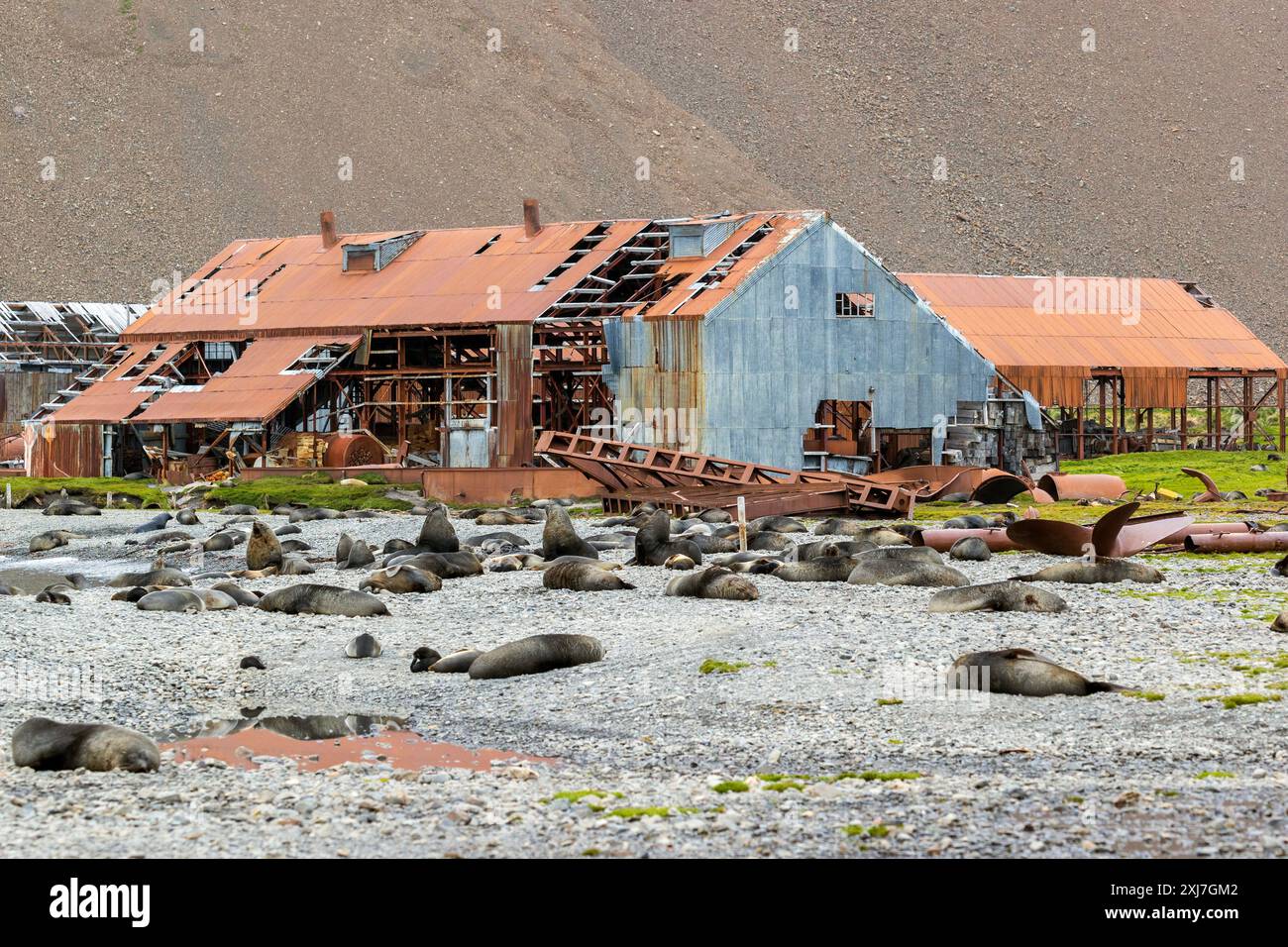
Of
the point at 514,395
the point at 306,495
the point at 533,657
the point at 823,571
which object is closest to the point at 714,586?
the point at 823,571

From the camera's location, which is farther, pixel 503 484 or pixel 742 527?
pixel 503 484

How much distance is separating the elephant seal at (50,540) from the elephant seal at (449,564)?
37.6ft

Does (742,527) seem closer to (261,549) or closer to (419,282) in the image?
(261,549)

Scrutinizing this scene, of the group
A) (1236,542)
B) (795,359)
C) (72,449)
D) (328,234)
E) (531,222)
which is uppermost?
(328,234)

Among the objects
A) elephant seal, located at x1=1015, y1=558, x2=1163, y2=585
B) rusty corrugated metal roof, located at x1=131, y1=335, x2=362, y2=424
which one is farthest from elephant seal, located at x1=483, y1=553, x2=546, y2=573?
rusty corrugated metal roof, located at x1=131, y1=335, x2=362, y2=424

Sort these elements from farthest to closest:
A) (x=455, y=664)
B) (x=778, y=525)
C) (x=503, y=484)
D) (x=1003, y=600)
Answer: (x=503, y=484)
(x=778, y=525)
(x=1003, y=600)
(x=455, y=664)

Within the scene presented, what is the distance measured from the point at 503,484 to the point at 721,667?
28.6 m

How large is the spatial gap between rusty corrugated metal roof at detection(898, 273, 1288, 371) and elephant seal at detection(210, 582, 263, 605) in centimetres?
3771

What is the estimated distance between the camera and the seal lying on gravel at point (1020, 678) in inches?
505

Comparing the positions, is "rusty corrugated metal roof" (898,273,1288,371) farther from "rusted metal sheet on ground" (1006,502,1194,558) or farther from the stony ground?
the stony ground

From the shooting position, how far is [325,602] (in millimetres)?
20156

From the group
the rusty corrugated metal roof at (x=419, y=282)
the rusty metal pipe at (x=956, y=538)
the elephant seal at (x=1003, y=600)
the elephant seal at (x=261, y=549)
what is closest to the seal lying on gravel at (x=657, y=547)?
the rusty metal pipe at (x=956, y=538)
